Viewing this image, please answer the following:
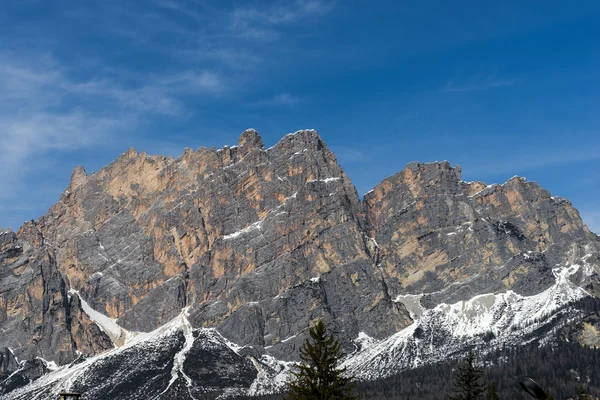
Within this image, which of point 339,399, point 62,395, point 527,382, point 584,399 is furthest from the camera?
point 584,399

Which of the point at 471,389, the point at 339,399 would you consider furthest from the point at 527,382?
the point at 471,389

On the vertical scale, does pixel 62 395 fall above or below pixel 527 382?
above

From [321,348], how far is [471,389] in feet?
108

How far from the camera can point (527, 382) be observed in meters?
28.7

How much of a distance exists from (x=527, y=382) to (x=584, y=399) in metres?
50.4

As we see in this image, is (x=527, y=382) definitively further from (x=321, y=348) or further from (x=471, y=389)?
(x=471, y=389)

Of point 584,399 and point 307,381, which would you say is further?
point 584,399

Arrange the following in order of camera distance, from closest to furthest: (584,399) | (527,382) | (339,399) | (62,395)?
(527,382) → (339,399) → (62,395) → (584,399)

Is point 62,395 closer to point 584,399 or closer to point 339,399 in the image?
point 339,399

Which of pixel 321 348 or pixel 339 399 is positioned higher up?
pixel 321 348

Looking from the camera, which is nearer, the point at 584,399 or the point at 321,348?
the point at 321,348

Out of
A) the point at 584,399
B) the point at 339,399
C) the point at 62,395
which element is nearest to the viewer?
the point at 339,399

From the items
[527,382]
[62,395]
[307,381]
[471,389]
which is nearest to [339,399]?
[307,381]

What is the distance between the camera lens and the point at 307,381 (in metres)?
47.2
